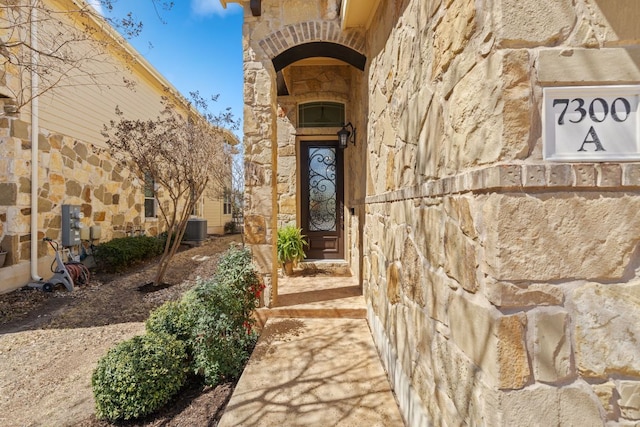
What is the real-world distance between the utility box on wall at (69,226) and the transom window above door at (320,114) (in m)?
4.67

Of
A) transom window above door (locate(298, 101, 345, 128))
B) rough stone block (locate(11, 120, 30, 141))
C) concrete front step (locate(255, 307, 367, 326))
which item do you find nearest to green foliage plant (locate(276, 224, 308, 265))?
concrete front step (locate(255, 307, 367, 326))

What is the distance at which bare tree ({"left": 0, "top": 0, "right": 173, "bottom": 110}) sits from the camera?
2576 millimetres

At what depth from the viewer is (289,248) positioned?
478 cm

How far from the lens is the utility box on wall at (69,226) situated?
5875mm

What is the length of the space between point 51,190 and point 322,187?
490 centimetres

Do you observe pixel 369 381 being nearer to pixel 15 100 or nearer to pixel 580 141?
pixel 580 141

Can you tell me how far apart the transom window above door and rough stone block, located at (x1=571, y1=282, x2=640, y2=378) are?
4.76m

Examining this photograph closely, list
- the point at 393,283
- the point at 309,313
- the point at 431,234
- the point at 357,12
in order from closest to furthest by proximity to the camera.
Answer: the point at 431,234 → the point at 393,283 → the point at 357,12 → the point at 309,313

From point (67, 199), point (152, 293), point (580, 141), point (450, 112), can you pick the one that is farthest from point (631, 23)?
point (67, 199)

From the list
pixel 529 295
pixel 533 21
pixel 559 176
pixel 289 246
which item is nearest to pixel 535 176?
pixel 559 176

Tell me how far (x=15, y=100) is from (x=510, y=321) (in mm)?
6913

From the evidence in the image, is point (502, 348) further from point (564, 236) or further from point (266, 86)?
point (266, 86)

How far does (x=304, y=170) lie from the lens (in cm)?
540

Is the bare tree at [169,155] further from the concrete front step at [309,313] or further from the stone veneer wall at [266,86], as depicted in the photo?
the concrete front step at [309,313]
